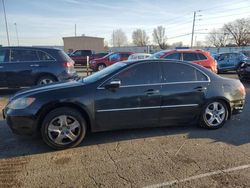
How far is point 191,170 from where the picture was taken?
340cm

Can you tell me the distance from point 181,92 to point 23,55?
20.4 ft

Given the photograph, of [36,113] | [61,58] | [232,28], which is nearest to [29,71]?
[61,58]

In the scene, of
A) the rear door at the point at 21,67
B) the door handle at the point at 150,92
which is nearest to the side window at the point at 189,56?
the rear door at the point at 21,67

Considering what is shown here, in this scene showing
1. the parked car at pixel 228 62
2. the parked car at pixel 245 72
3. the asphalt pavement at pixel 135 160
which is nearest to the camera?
the asphalt pavement at pixel 135 160

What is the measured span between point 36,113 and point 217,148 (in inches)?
126

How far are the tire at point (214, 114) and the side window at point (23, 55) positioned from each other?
→ 621 cm

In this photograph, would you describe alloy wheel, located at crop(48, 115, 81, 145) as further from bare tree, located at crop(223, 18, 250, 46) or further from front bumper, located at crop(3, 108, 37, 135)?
bare tree, located at crop(223, 18, 250, 46)

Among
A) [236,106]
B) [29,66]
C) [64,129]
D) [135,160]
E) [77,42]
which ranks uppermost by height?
[77,42]

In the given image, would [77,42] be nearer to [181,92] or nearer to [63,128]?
[181,92]

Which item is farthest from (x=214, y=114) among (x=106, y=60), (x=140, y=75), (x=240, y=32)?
(x=240, y=32)

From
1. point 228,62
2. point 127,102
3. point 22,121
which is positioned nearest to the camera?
point 22,121

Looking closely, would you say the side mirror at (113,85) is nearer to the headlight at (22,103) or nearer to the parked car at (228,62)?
the headlight at (22,103)

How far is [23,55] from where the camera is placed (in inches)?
331

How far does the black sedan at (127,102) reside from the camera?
13.2 feet
